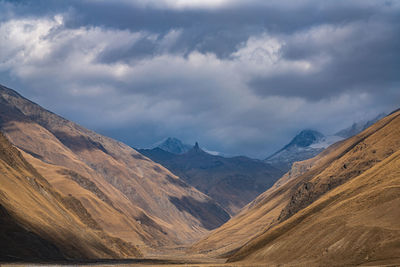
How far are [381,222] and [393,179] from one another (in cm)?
2432

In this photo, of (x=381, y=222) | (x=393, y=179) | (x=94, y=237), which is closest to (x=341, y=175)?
(x=393, y=179)

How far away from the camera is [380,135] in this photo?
183 m

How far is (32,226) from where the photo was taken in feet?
425

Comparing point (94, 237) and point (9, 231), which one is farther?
point (94, 237)

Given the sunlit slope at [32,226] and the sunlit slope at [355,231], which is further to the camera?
the sunlit slope at [32,226]

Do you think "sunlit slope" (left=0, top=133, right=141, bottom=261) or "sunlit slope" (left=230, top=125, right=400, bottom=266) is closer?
"sunlit slope" (left=230, top=125, right=400, bottom=266)

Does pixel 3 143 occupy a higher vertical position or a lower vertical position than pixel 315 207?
higher

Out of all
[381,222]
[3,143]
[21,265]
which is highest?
[3,143]

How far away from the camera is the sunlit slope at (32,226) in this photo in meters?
115

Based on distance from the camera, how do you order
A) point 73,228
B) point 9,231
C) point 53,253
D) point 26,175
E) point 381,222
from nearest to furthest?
point 381,222 < point 9,231 < point 53,253 < point 73,228 < point 26,175

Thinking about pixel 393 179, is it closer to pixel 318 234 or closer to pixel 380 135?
pixel 318 234

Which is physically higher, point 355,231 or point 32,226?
point 32,226

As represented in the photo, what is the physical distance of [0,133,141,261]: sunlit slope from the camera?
11538 centimetres

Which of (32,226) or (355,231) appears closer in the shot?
(355,231)
